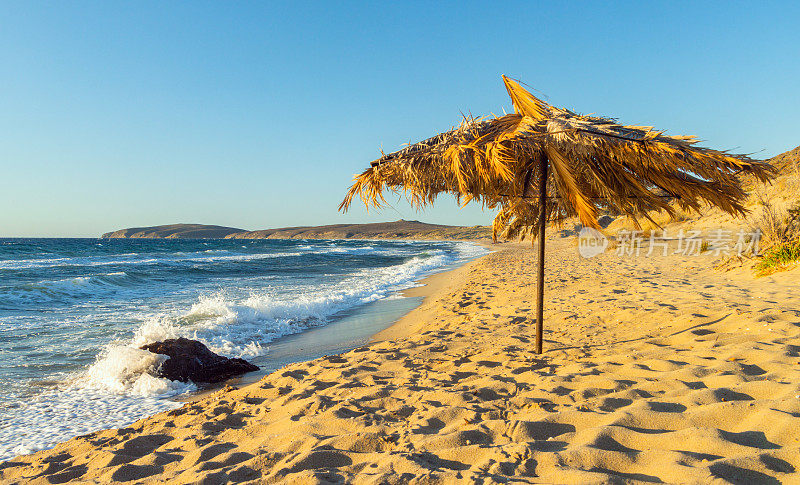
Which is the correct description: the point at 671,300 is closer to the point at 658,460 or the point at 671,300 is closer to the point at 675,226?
the point at 658,460

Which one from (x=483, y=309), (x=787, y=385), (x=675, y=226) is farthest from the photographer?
(x=675, y=226)

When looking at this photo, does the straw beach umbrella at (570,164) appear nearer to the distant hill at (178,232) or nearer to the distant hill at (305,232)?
the distant hill at (305,232)

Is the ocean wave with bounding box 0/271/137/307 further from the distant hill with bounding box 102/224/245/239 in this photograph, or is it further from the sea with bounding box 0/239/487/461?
the distant hill with bounding box 102/224/245/239

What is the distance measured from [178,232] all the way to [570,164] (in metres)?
164

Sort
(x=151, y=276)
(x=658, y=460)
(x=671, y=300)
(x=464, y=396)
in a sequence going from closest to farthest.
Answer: (x=658, y=460) → (x=464, y=396) → (x=671, y=300) → (x=151, y=276)

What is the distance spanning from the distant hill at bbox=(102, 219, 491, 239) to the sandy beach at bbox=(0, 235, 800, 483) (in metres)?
124

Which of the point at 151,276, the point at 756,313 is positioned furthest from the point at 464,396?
the point at 151,276

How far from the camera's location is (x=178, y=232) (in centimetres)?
14725

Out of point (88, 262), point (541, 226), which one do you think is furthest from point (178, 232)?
point (541, 226)

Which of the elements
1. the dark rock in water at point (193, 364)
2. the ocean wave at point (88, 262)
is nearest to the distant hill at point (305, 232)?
the ocean wave at point (88, 262)

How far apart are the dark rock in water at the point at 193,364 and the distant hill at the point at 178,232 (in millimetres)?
151225

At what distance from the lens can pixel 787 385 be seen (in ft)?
10.2

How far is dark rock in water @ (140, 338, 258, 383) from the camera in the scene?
5.50 meters

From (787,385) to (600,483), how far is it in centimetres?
216
